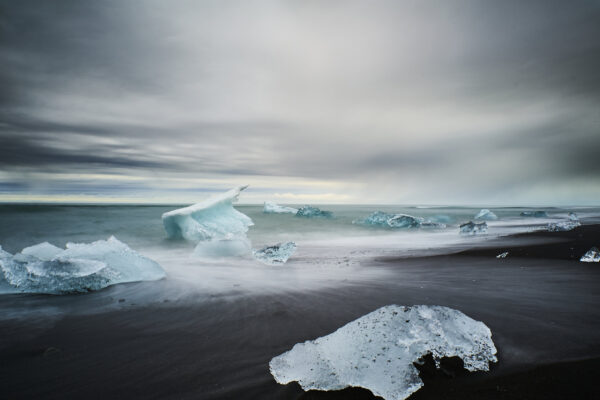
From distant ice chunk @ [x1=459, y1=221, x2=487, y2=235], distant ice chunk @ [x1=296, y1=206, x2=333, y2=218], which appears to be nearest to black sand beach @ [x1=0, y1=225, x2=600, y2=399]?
distant ice chunk @ [x1=459, y1=221, x2=487, y2=235]

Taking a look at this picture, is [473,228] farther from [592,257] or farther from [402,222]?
[592,257]

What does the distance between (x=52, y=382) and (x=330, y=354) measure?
191cm

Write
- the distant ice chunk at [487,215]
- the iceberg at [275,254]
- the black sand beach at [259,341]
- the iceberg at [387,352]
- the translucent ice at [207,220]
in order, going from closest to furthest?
the iceberg at [387,352] → the black sand beach at [259,341] → the iceberg at [275,254] → the translucent ice at [207,220] → the distant ice chunk at [487,215]

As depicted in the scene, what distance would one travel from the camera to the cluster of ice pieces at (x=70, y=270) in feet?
13.1

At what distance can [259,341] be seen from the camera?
8.09 feet

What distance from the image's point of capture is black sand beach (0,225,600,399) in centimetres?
175

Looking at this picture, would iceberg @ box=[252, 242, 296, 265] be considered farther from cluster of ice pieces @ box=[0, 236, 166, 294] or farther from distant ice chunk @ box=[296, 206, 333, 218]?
distant ice chunk @ box=[296, 206, 333, 218]

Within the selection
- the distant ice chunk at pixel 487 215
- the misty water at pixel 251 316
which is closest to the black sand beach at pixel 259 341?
the misty water at pixel 251 316

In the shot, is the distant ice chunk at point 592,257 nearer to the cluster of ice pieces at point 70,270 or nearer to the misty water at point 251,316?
the misty water at point 251,316

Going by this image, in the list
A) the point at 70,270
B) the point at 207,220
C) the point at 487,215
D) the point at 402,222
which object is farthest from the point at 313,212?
the point at 70,270

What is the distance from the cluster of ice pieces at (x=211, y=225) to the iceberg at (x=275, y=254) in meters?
1.25

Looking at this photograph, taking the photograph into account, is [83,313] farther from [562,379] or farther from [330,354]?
[562,379]

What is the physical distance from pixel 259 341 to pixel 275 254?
442 cm

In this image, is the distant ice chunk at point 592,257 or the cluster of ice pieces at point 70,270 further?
the distant ice chunk at point 592,257
